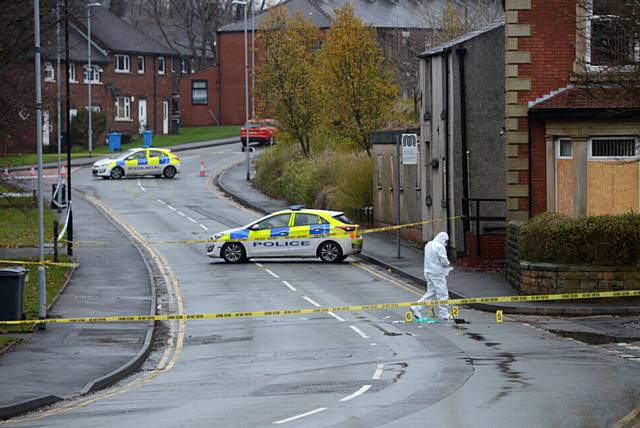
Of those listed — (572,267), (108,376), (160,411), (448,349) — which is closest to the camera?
(160,411)

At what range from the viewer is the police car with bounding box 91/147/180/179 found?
198 feet

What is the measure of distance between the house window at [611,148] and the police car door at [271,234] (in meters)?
9.12

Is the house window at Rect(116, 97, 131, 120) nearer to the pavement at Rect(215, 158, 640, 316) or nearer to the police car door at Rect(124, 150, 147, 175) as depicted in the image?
the police car door at Rect(124, 150, 147, 175)

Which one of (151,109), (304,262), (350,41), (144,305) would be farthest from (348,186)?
(151,109)

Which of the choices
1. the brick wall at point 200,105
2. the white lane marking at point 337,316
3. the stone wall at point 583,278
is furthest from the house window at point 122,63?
the stone wall at point 583,278

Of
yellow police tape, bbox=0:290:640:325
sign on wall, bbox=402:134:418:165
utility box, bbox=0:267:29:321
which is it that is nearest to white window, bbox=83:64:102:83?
sign on wall, bbox=402:134:418:165

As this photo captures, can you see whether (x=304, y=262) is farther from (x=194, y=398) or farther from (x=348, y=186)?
(x=194, y=398)

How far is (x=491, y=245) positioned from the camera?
31078 millimetres

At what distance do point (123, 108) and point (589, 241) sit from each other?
6717 cm

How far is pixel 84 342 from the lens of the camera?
20547mm

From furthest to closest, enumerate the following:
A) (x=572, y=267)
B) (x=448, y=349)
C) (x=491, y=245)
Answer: (x=491, y=245) → (x=572, y=267) → (x=448, y=349)

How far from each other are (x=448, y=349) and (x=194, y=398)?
16.8ft

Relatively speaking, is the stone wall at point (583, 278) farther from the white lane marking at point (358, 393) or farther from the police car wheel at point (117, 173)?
the police car wheel at point (117, 173)

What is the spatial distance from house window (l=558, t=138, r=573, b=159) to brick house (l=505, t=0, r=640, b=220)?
2 cm
